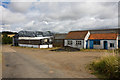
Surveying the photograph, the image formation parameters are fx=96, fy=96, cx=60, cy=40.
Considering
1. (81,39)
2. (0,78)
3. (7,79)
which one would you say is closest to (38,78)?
(7,79)

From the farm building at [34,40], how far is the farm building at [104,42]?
12.2 m

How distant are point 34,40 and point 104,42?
19.9 meters

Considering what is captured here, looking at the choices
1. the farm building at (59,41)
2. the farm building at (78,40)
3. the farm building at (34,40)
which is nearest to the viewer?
the farm building at (78,40)

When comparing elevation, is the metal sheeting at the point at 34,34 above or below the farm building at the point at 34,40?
above

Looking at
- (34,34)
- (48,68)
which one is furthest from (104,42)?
(34,34)

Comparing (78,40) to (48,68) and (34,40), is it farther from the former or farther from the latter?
(48,68)

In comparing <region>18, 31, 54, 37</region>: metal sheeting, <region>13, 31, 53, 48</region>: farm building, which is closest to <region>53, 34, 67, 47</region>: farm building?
<region>13, 31, 53, 48</region>: farm building

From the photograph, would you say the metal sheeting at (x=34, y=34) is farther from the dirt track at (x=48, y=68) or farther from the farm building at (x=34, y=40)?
the dirt track at (x=48, y=68)

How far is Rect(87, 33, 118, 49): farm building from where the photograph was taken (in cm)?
2177

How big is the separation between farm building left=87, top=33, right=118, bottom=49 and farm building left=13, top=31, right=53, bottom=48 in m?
12.2

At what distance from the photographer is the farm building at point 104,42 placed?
21766 millimetres

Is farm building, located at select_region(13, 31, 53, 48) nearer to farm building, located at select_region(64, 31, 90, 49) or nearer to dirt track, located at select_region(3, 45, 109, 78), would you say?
farm building, located at select_region(64, 31, 90, 49)

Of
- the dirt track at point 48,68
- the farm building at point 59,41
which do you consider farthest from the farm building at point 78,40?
the dirt track at point 48,68

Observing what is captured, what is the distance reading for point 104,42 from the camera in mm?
22891
